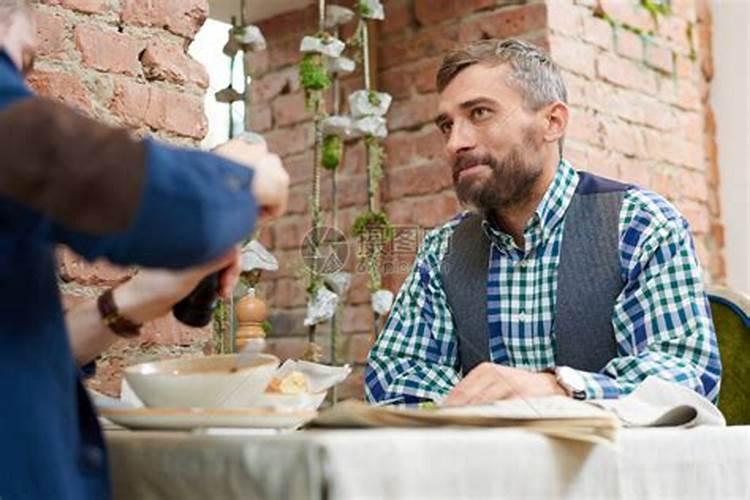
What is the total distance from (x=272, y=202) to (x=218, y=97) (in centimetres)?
137

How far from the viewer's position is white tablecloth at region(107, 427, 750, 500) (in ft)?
2.38

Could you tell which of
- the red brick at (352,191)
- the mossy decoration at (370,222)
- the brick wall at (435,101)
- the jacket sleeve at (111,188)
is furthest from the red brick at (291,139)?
the jacket sleeve at (111,188)

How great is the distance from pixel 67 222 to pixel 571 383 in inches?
29.3

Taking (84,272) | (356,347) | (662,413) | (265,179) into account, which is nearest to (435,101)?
(356,347)

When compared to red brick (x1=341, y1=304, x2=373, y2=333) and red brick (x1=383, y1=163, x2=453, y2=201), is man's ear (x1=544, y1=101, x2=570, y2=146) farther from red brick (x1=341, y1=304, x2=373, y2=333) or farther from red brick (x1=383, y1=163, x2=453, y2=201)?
red brick (x1=341, y1=304, x2=373, y2=333)

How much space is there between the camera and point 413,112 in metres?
2.44

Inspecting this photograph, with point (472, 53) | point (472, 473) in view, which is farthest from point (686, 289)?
point (472, 473)

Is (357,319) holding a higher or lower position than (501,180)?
lower

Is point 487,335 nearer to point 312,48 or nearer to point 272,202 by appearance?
point 312,48

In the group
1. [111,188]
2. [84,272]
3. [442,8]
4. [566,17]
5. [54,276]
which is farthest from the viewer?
[442,8]

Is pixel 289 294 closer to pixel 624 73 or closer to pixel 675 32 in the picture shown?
pixel 624 73

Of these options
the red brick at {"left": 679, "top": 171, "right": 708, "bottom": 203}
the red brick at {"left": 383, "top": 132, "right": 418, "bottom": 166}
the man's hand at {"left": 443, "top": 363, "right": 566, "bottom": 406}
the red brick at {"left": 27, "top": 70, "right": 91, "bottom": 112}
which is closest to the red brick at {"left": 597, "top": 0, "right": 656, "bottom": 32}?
the red brick at {"left": 679, "top": 171, "right": 708, "bottom": 203}

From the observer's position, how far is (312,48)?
81.7 inches

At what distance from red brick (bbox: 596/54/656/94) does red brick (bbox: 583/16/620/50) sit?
1.1 inches
